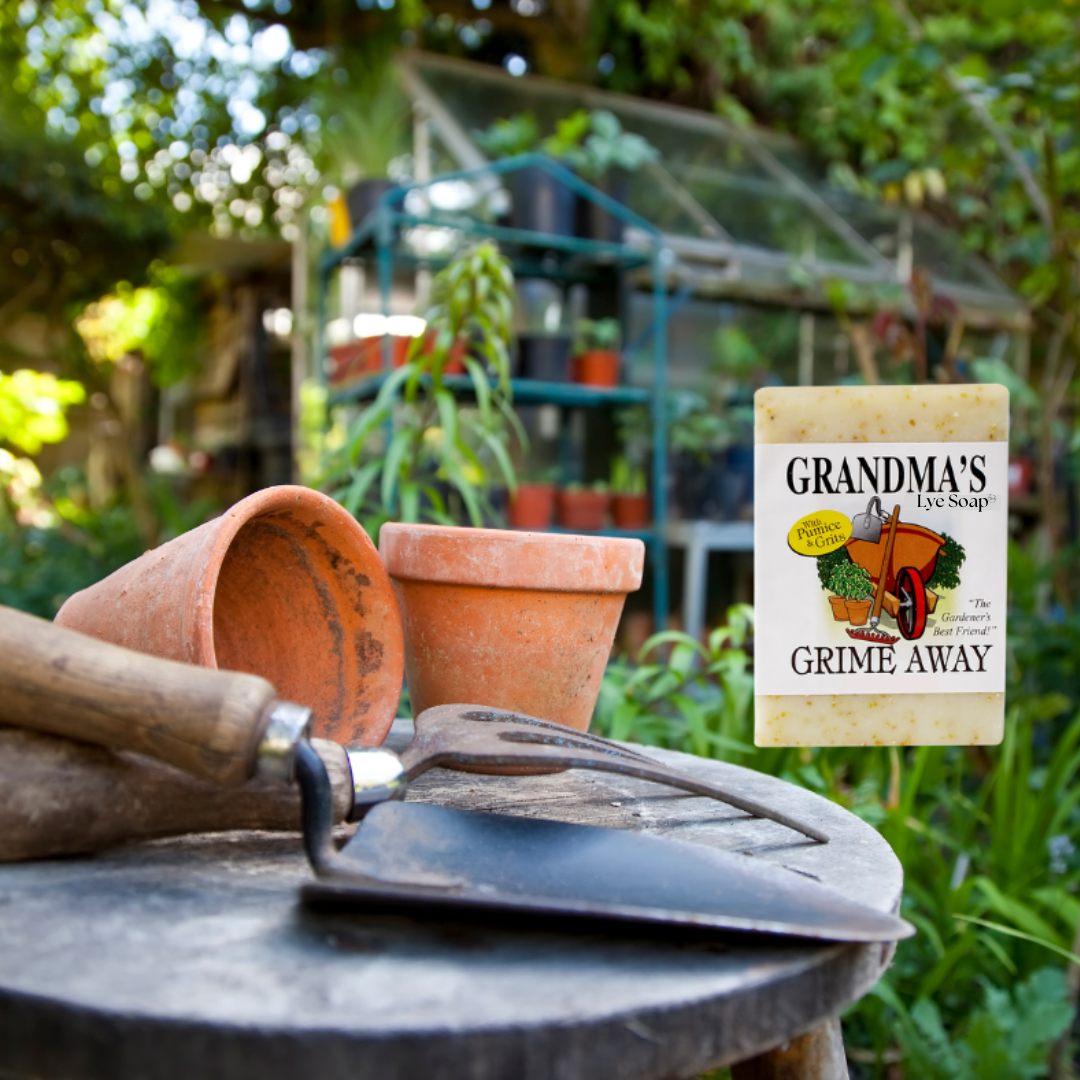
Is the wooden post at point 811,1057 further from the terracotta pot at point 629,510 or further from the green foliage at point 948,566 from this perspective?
the terracotta pot at point 629,510

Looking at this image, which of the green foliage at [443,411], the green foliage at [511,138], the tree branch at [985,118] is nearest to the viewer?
the green foliage at [443,411]

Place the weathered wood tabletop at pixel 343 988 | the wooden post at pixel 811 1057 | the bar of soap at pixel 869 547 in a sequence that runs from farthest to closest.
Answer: the bar of soap at pixel 869 547
the wooden post at pixel 811 1057
the weathered wood tabletop at pixel 343 988

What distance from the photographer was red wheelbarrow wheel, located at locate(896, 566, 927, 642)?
2.60ft

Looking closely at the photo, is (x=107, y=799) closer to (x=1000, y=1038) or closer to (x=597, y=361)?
(x=1000, y=1038)

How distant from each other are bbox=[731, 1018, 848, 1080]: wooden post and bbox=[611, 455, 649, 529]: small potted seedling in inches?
125

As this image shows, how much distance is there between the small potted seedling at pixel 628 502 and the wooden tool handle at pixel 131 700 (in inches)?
130

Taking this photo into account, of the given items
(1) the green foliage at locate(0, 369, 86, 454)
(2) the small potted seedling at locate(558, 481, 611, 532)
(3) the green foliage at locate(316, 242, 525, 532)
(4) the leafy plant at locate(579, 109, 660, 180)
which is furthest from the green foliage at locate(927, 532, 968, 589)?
(1) the green foliage at locate(0, 369, 86, 454)

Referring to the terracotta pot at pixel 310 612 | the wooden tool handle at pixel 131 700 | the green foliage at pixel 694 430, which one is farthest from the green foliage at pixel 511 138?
the wooden tool handle at pixel 131 700

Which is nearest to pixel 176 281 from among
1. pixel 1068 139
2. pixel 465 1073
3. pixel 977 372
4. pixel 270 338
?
pixel 270 338

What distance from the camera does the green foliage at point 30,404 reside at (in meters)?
6.12

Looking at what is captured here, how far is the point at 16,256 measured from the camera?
5262mm

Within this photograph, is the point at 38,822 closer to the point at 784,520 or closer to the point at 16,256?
the point at 784,520

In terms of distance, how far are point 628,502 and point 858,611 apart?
3052mm

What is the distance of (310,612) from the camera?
2.92ft
